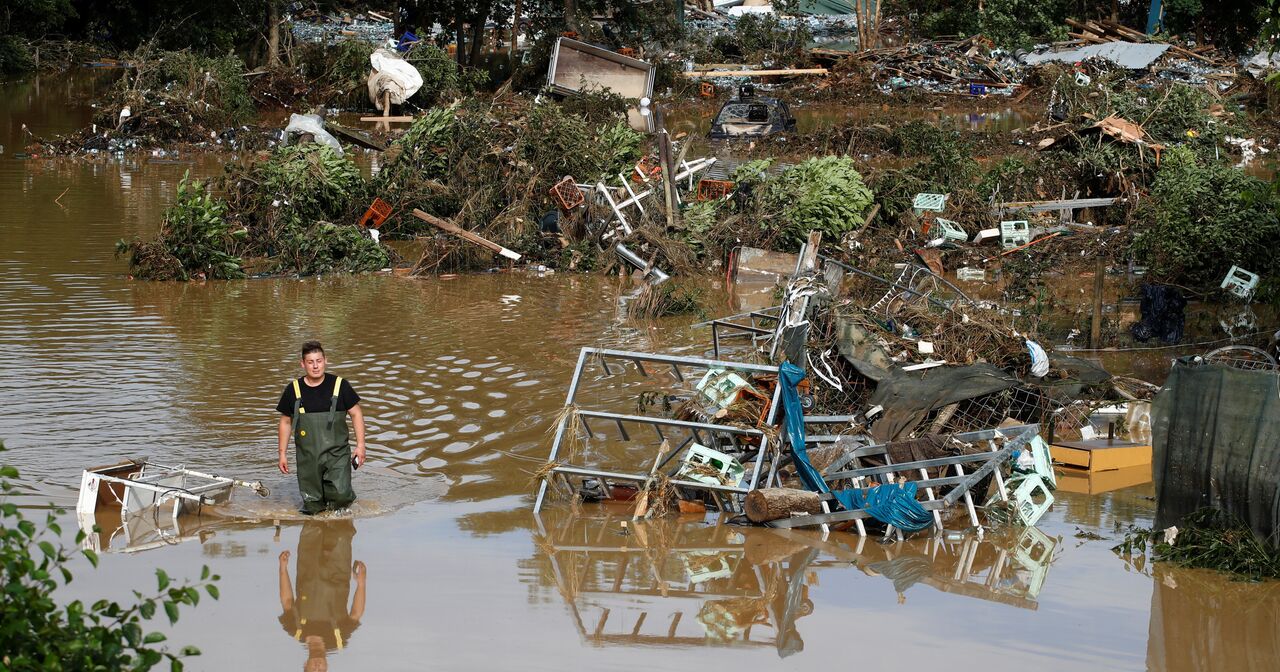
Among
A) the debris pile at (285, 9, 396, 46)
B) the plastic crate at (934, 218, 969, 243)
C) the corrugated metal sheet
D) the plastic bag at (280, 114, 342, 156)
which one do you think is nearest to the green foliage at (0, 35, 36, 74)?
the debris pile at (285, 9, 396, 46)

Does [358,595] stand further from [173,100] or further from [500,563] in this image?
[173,100]

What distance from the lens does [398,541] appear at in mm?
8078

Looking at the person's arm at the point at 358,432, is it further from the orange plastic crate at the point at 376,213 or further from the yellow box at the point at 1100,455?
the orange plastic crate at the point at 376,213

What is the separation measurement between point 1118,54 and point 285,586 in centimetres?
3196

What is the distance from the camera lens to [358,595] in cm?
725

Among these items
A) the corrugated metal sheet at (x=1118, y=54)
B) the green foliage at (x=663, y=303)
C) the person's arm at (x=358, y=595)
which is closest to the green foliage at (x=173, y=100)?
the green foliage at (x=663, y=303)

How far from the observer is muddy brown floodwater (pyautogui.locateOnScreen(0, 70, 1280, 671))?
6691 millimetres

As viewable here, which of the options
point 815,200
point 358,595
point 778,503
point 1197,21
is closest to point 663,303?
point 815,200

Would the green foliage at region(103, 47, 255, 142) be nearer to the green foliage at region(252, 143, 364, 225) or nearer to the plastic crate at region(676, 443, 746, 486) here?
the green foliage at region(252, 143, 364, 225)

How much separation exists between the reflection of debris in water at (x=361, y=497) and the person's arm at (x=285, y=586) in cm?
63

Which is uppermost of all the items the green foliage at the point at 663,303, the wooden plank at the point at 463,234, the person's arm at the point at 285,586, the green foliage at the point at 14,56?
the green foliage at the point at 14,56

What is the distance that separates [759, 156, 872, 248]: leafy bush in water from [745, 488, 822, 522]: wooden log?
8748mm

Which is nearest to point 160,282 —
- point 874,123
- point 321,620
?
point 321,620

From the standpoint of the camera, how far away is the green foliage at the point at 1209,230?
13781 millimetres
